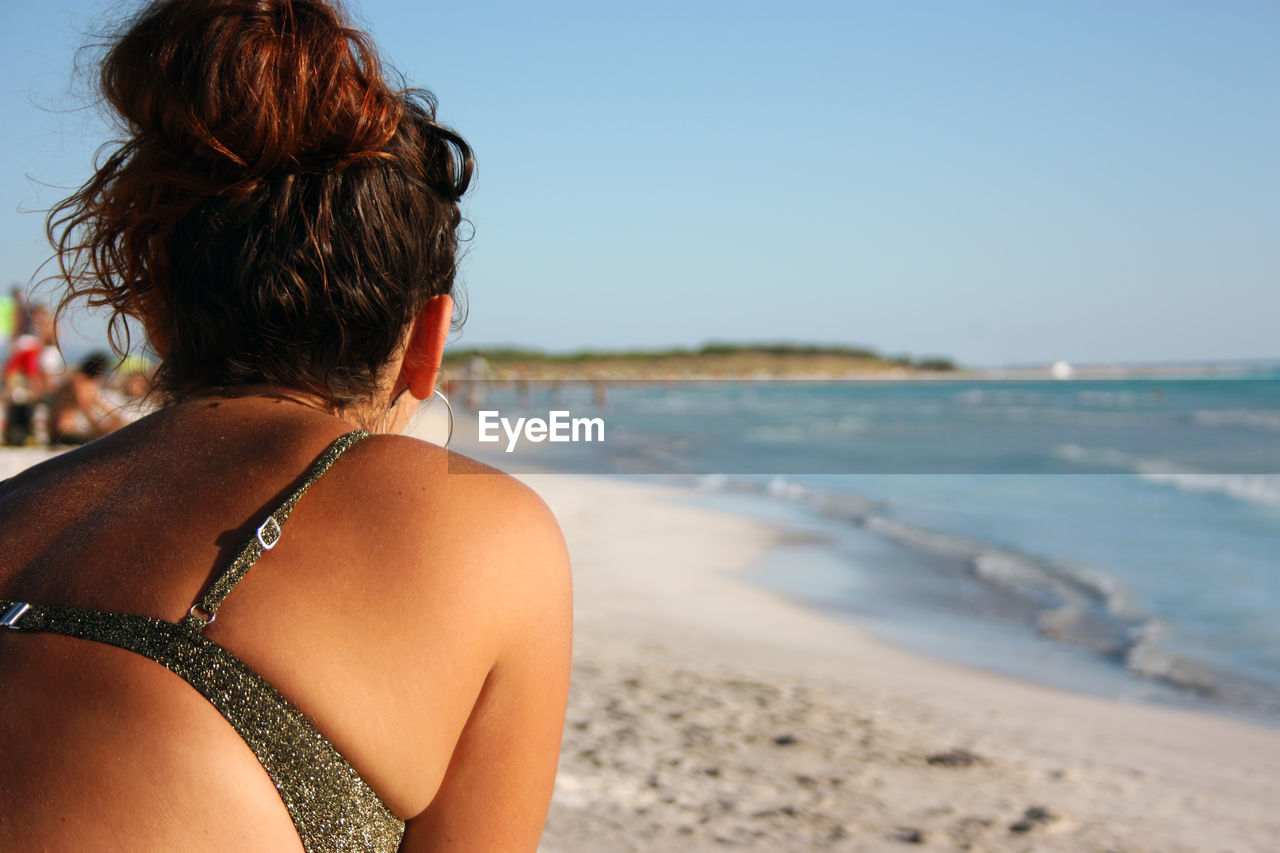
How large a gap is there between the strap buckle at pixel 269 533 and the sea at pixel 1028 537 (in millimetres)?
765

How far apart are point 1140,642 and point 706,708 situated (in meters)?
3.35

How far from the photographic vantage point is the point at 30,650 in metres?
0.88

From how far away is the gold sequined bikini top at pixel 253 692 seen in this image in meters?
0.87

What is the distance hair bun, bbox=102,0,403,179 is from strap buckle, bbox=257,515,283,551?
0.38 meters

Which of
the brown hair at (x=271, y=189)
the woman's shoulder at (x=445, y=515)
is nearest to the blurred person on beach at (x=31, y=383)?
the brown hair at (x=271, y=189)

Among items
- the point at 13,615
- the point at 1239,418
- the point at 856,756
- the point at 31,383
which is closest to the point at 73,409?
the point at 31,383

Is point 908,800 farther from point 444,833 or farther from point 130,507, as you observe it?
point 130,507

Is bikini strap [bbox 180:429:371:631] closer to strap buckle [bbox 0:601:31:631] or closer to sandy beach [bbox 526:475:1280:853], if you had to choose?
strap buckle [bbox 0:601:31:631]

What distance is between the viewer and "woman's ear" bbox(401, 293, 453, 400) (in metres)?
1.19

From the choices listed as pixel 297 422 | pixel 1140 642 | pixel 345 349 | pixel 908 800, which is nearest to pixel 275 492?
pixel 297 422

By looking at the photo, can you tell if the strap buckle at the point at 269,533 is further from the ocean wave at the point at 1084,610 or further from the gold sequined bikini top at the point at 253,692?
A: the ocean wave at the point at 1084,610

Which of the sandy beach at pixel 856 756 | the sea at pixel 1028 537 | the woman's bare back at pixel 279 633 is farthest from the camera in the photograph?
the sea at pixel 1028 537

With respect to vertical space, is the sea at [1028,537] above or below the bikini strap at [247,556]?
below

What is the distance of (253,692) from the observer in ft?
2.91
